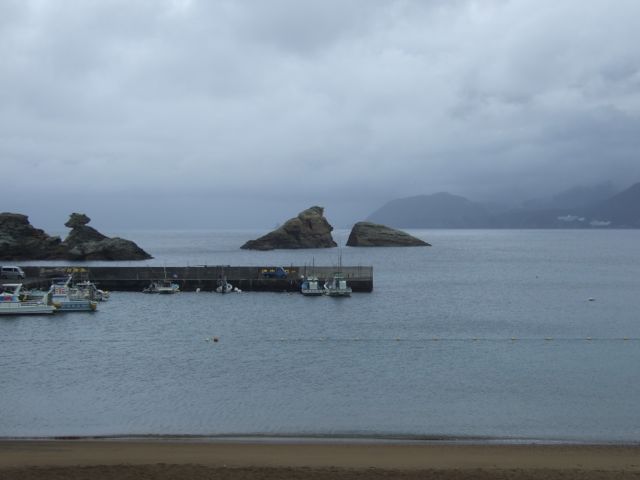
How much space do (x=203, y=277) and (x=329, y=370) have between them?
153 feet

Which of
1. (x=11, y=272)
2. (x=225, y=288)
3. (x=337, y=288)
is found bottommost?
(x=337, y=288)

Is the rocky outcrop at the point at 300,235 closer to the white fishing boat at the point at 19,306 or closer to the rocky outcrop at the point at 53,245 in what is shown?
the rocky outcrop at the point at 53,245

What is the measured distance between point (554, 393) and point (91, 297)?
49963 mm

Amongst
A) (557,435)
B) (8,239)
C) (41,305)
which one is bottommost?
(557,435)

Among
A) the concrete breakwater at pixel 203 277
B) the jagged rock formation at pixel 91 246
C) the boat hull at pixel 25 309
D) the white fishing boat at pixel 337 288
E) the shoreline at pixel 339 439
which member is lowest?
the shoreline at pixel 339 439

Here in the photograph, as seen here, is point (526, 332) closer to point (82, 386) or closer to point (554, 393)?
point (554, 393)

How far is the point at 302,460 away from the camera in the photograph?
1897cm

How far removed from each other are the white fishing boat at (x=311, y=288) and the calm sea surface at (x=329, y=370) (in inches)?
160

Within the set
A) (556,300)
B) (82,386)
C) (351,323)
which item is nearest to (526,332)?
(351,323)

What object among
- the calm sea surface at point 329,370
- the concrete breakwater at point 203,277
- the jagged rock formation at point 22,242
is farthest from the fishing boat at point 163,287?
the jagged rock formation at point 22,242

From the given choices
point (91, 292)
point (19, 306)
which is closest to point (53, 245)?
point (91, 292)

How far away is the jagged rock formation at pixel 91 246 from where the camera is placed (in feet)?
419

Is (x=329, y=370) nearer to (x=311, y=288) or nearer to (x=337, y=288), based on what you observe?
(x=337, y=288)

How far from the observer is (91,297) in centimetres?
6444
